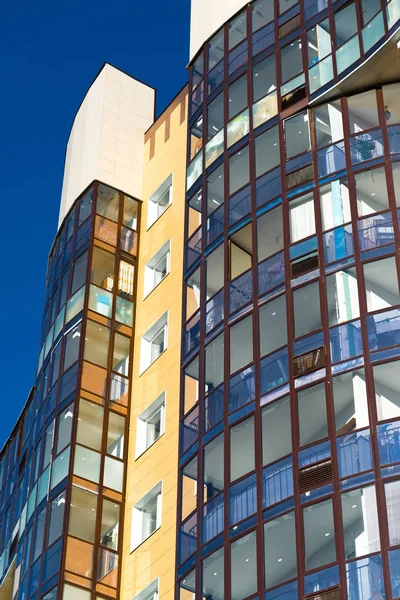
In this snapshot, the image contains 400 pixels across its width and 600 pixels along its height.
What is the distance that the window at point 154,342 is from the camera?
151 ft

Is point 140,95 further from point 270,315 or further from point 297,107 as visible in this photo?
point 270,315

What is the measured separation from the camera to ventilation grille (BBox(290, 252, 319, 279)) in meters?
37.1

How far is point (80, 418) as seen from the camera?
4394 centimetres

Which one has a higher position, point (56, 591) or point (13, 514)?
point (13, 514)

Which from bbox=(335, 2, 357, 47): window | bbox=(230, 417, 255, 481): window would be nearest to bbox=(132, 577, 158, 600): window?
bbox=(230, 417, 255, 481): window

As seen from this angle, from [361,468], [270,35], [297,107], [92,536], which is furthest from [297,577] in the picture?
[270,35]

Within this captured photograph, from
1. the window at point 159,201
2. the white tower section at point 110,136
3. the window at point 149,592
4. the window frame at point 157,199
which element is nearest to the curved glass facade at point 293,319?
the window at point 149,592

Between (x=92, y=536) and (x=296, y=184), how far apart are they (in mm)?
12876

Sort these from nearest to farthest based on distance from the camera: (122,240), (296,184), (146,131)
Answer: (296,184) → (122,240) → (146,131)

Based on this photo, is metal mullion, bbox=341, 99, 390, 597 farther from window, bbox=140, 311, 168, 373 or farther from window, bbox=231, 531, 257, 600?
window, bbox=140, 311, 168, 373

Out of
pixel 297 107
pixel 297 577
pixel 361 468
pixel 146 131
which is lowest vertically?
pixel 297 577

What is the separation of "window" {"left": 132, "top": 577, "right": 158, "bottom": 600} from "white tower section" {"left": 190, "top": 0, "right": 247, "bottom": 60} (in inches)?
779

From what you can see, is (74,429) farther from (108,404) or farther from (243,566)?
(243,566)

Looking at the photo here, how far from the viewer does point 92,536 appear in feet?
136
